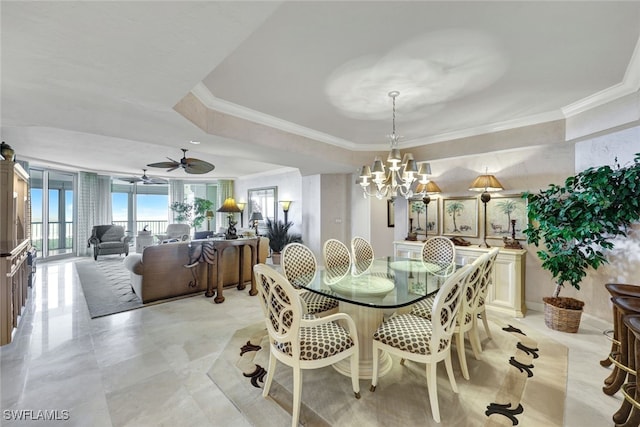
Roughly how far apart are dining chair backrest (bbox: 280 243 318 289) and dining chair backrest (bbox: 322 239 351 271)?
0.30 meters

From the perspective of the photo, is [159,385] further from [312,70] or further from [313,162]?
[313,162]

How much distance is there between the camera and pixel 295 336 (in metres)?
1.68

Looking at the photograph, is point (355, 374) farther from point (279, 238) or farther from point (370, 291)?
point (279, 238)

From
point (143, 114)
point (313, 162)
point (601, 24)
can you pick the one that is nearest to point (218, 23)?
point (143, 114)

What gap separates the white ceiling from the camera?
4.69ft

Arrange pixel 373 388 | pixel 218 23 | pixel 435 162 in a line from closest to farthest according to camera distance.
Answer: pixel 218 23 → pixel 373 388 → pixel 435 162

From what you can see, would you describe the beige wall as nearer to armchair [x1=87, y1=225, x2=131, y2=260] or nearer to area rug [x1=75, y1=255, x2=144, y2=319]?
area rug [x1=75, y1=255, x2=144, y2=319]

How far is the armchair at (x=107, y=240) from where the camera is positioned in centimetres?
720

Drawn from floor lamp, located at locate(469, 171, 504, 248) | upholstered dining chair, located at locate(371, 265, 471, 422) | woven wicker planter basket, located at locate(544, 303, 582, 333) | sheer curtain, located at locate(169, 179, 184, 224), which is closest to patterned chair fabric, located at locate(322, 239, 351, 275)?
upholstered dining chair, located at locate(371, 265, 471, 422)

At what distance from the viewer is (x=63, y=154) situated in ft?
19.1

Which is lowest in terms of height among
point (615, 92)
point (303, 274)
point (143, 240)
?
point (143, 240)

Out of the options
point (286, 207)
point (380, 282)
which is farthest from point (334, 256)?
point (286, 207)

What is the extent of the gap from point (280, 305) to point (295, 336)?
0.22 m

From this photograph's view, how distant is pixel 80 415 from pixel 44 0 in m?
2.40
